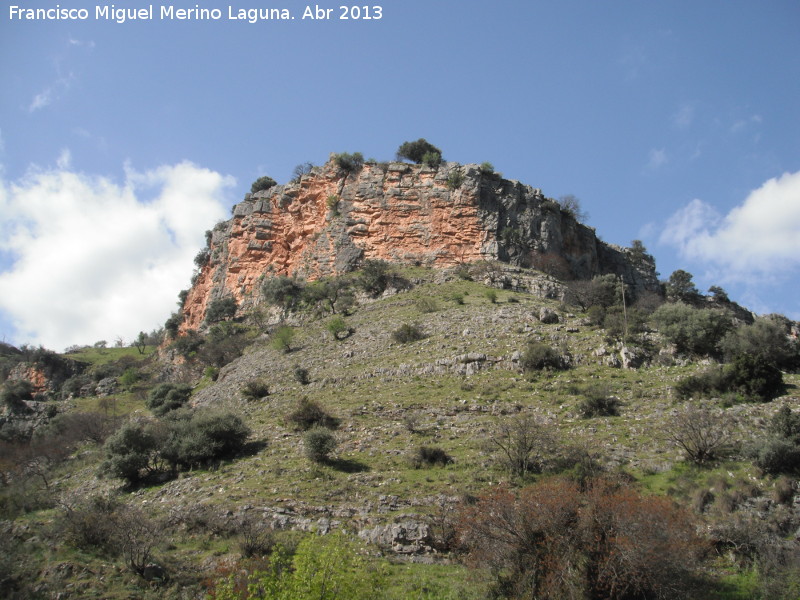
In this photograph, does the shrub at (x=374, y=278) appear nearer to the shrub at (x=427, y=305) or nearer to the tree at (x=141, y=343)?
the shrub at (x=427, y=305)

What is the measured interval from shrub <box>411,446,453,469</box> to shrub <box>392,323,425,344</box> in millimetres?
15291

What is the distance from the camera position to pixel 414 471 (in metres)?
22.3

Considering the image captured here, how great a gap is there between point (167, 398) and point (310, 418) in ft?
59.8

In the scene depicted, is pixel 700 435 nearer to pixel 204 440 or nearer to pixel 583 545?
pixel 583 545

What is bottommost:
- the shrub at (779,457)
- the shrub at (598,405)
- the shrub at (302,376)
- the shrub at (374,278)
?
the shrub at (779,457)

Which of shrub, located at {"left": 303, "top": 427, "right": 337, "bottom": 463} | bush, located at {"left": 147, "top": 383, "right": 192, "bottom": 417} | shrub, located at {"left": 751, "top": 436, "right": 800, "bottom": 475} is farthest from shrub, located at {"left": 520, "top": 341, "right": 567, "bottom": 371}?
bush, located at {"left": 147, "top": 383, "right": 192, "bottom": 417}

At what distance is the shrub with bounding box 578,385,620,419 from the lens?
25312mm

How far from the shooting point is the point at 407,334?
1513 inches

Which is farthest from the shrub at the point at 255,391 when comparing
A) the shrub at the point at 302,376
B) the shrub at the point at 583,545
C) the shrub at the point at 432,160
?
the shrub at the point at 432,160

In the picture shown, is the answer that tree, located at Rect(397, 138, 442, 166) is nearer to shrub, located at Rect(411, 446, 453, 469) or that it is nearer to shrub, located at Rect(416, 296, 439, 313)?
shrub, located at Rect(416, 296, 439, 313)

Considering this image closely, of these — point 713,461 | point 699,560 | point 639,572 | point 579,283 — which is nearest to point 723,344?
point 713,461

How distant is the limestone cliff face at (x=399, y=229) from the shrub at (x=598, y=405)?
29.1m

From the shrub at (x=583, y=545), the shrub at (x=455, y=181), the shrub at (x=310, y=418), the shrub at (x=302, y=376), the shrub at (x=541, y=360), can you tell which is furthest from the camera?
the shrub at (x=455, y=181)

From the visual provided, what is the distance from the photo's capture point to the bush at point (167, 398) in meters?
40.1
